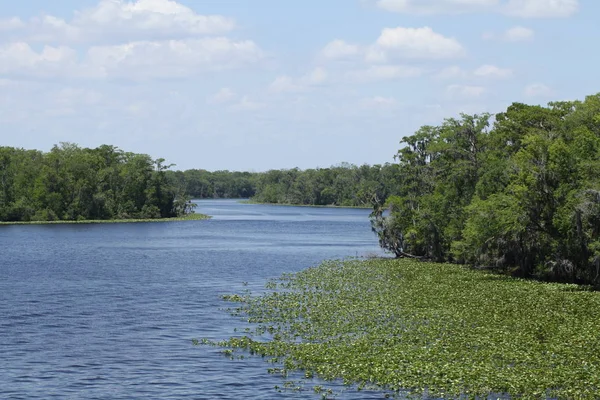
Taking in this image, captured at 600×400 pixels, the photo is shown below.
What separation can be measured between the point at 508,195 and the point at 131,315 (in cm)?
3054

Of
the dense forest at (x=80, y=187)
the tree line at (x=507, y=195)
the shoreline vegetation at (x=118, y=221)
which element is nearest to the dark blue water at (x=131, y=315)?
the tree line at (x=507, y=195)

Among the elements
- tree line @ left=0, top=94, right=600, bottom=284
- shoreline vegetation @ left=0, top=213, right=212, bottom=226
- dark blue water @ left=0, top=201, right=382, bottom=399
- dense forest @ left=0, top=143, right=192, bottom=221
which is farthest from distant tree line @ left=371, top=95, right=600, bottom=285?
dense forest @ left=0, top=143, right=192, bottom=221

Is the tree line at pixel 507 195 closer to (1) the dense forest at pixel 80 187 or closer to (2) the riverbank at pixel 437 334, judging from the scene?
(2) the riverbank at pixel 437 334

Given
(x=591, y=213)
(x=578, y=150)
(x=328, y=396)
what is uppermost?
(x=578, y=150)

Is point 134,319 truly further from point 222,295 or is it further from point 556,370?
point 556,370

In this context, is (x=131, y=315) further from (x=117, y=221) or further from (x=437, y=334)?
(x=117, y=221)

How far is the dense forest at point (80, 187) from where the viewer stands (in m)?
160

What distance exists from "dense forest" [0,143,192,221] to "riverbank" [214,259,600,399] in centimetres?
Result: 11343

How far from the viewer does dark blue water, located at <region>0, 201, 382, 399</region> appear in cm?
3023

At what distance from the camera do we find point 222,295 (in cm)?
5412

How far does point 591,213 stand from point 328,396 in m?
30.6

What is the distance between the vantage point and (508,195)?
60.7 m

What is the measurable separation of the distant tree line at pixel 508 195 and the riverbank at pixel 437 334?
3.58 metres

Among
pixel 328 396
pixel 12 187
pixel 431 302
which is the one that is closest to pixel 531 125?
pixel 431 302
